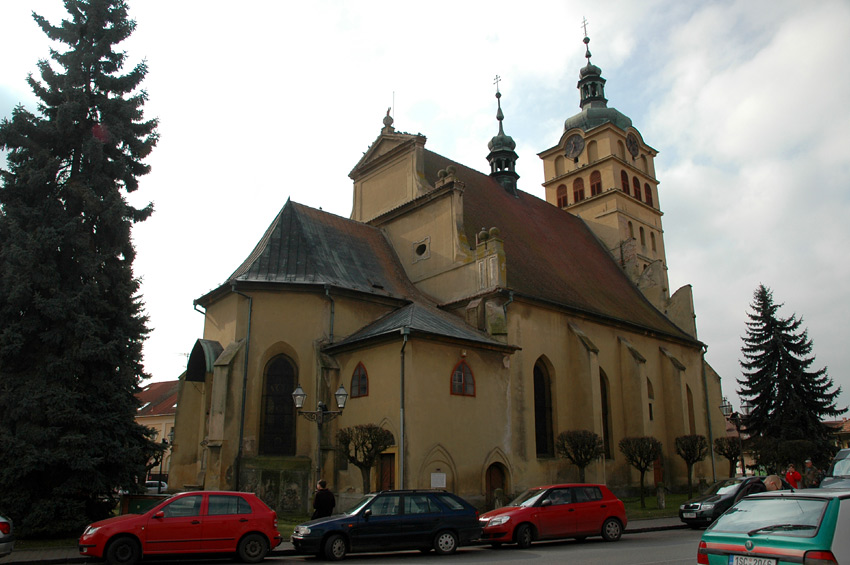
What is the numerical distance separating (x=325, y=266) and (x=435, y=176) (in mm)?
7440

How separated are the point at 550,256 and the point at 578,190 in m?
12.1

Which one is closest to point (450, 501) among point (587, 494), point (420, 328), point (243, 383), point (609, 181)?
point (587, 494)

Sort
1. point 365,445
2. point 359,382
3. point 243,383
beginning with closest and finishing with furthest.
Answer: point 365,445
point 243,383
point 359,382

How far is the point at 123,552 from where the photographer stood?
1127 cm

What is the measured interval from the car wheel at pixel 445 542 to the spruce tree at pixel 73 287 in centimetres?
788

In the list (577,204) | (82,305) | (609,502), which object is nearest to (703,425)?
(577,204)

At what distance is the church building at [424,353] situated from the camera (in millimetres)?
19797

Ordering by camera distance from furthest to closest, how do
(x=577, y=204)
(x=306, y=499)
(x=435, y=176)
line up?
1. (x=577, y=204)
2. (x=435, y=176)
3. (x=306, y=499)

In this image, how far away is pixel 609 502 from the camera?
15195mm

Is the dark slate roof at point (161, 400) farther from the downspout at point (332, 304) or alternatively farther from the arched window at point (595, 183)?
the arched window at point (595, 183)

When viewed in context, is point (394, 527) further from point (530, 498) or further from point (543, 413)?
point (543, 413)

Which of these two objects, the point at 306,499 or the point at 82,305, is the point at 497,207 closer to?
the point at 306,499

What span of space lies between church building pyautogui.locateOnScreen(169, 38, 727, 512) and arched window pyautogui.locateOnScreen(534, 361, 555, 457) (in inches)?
2.7

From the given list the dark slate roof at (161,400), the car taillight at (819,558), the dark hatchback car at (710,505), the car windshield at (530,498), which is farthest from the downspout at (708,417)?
the dark slate roof at (161,400)
